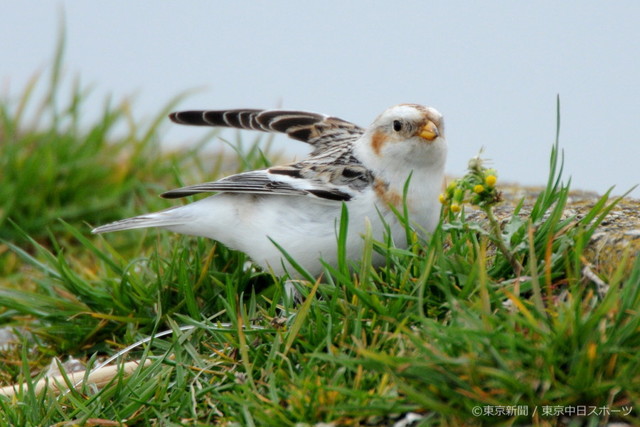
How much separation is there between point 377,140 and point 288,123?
3.83 ft

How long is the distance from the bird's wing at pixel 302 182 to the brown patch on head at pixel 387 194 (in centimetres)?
7

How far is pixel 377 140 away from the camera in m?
4.98

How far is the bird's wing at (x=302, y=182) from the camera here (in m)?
4.79

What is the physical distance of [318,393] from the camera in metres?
3.49

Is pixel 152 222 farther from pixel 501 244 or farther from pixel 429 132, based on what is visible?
pixel 501 244

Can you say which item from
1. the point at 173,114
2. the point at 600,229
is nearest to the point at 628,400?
the point at 600,229

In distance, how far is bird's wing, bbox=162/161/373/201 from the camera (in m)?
4.79

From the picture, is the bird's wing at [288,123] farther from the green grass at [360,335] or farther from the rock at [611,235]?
the rock at [611,235]

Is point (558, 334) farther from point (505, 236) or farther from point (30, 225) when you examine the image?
point (30, 225)

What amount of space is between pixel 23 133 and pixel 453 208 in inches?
238

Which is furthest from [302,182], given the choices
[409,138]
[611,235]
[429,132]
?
[611,235]

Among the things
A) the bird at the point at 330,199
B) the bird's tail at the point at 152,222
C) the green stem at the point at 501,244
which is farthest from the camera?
the bird's tail at the point at 152,222

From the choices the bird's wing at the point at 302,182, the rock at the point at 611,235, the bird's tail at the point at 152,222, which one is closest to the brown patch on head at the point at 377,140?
the bird's wing at the point at 302,182

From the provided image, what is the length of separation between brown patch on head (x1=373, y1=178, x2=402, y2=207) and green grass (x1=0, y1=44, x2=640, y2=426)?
0.37m
